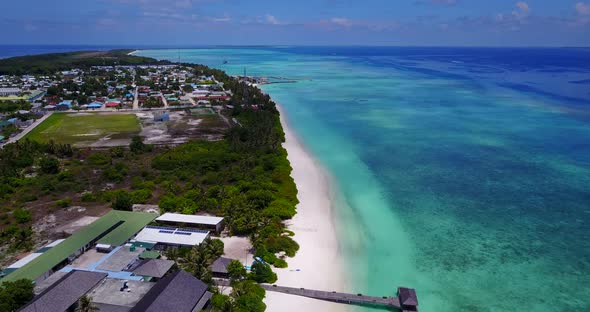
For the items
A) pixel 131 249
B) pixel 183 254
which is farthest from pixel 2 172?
pixel 183 254

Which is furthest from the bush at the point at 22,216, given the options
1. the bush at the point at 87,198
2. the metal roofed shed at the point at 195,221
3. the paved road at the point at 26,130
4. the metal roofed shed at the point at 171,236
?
the paved road at the point at 26,130

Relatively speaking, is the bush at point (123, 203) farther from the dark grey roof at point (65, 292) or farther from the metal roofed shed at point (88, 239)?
the dark grey roof at point (65, 292)

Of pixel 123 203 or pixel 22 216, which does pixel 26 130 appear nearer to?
pixel 22 216

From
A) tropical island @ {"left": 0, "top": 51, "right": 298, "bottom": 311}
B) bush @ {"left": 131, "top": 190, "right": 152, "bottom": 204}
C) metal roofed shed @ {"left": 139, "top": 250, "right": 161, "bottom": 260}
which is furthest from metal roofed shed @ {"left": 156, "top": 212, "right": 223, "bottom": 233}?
bush @ {"left": 131, "top": 190, "right": 152, "bottom": 204}

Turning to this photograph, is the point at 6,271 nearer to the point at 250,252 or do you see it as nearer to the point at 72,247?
the point at 72,247

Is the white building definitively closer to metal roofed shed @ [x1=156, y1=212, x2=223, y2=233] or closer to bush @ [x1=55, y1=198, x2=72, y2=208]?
bush @ [x1=55, y1=198, x2=72, y2=208]
